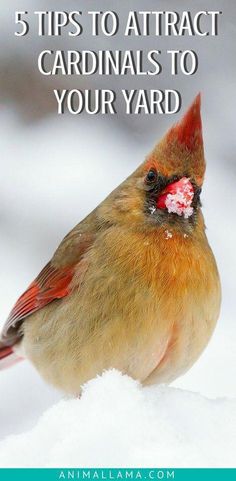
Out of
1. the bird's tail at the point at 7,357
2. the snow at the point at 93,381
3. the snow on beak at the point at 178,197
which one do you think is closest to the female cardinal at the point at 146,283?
the snow on beak at the point at 178,197

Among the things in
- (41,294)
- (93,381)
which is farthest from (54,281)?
(93,381)

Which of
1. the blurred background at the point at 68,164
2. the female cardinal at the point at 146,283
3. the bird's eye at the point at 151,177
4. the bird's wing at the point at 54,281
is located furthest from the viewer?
the blurred background at the point at 68,164

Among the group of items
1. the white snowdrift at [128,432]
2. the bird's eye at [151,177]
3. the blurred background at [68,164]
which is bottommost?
the white snowdrift at [128,432]

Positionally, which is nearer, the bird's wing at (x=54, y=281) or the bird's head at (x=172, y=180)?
the bird's head at (x=172, y=180)

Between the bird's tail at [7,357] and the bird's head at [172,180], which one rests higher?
the bird's head at [172,180]

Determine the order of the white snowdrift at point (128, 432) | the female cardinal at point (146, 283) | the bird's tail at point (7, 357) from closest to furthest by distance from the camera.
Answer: the white snowdrift at point (128, 432) → the female cardinal at point (146, 283) → the bird's tail at point (7, 357)

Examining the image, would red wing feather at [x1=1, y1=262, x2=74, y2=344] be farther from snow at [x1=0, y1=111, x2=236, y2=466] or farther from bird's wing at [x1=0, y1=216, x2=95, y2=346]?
snow at [x1=0, y1=111, x2=236, y2=466]

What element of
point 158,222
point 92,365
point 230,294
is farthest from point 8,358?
point 230,294
